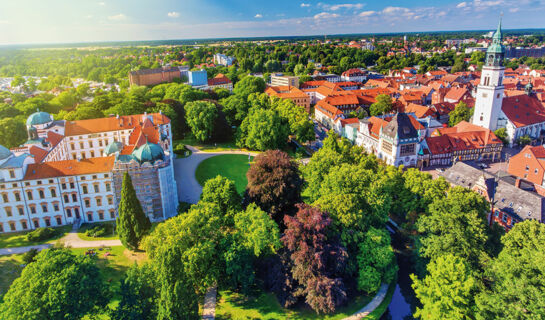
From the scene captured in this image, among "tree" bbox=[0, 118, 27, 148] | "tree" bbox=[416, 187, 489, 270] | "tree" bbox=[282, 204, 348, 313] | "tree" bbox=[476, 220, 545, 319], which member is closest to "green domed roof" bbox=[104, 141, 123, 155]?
"tree" bbox=[0, 118, 27, 148]

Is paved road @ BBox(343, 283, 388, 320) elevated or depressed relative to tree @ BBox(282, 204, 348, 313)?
depressed

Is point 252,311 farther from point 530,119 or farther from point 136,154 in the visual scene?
point 530,119

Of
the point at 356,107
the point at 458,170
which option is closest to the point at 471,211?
the point at 458,170

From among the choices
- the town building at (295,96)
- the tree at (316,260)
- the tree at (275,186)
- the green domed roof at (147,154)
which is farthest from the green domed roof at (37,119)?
the town building at (295,96)

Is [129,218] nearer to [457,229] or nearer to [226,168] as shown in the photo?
[226,168]

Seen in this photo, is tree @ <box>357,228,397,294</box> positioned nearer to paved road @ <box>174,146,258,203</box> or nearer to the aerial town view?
the aerial town view

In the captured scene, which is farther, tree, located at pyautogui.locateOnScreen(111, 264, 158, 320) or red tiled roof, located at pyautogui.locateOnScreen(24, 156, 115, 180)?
red tiled roof, located at pyautogui.locateOnScreen(24, 156, 115, 180)

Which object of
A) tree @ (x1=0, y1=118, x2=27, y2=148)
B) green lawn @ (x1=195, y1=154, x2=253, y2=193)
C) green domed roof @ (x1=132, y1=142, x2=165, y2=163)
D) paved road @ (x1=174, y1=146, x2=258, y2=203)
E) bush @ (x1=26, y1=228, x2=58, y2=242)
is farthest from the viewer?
tree @ (x1=0, y1=118, x2=27, y2=148)
